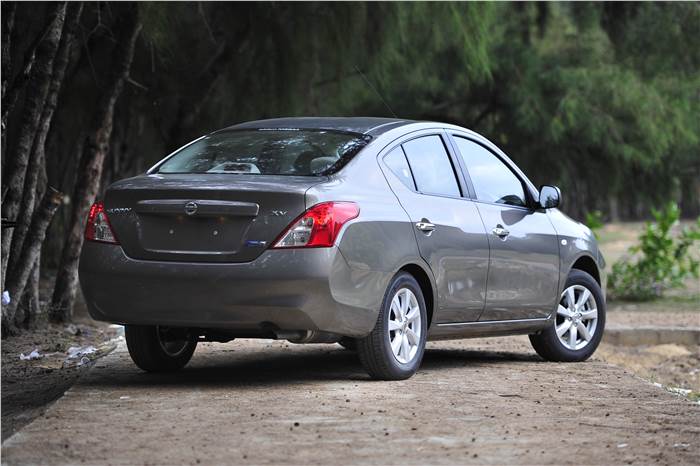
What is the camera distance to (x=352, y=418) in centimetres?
665

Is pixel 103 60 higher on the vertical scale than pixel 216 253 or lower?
higher

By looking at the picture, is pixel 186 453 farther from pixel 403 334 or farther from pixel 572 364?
pixel 572 364

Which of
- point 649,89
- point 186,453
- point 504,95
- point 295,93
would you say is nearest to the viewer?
point 186,453

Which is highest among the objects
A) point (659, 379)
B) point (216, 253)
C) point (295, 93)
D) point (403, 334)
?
point (295, 93)

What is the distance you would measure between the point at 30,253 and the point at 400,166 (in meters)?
4.46

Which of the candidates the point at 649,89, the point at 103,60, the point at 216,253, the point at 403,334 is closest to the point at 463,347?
the point at 403,334

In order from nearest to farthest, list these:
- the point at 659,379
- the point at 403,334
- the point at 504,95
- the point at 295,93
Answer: the point at 403,334
the point at 659,379
the point at 295,93
the point at 504,95

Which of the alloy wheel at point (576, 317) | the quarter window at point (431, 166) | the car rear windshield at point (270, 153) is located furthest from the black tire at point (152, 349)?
the alloy wheel at point (576, 317)

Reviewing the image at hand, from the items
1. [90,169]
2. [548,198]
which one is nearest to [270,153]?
[548,198]

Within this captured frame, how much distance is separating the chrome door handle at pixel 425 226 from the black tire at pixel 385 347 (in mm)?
303

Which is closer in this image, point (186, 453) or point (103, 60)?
point (186, 453)

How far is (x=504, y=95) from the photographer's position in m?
21.1

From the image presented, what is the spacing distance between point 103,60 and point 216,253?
27.9ft

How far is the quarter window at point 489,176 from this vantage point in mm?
9133
